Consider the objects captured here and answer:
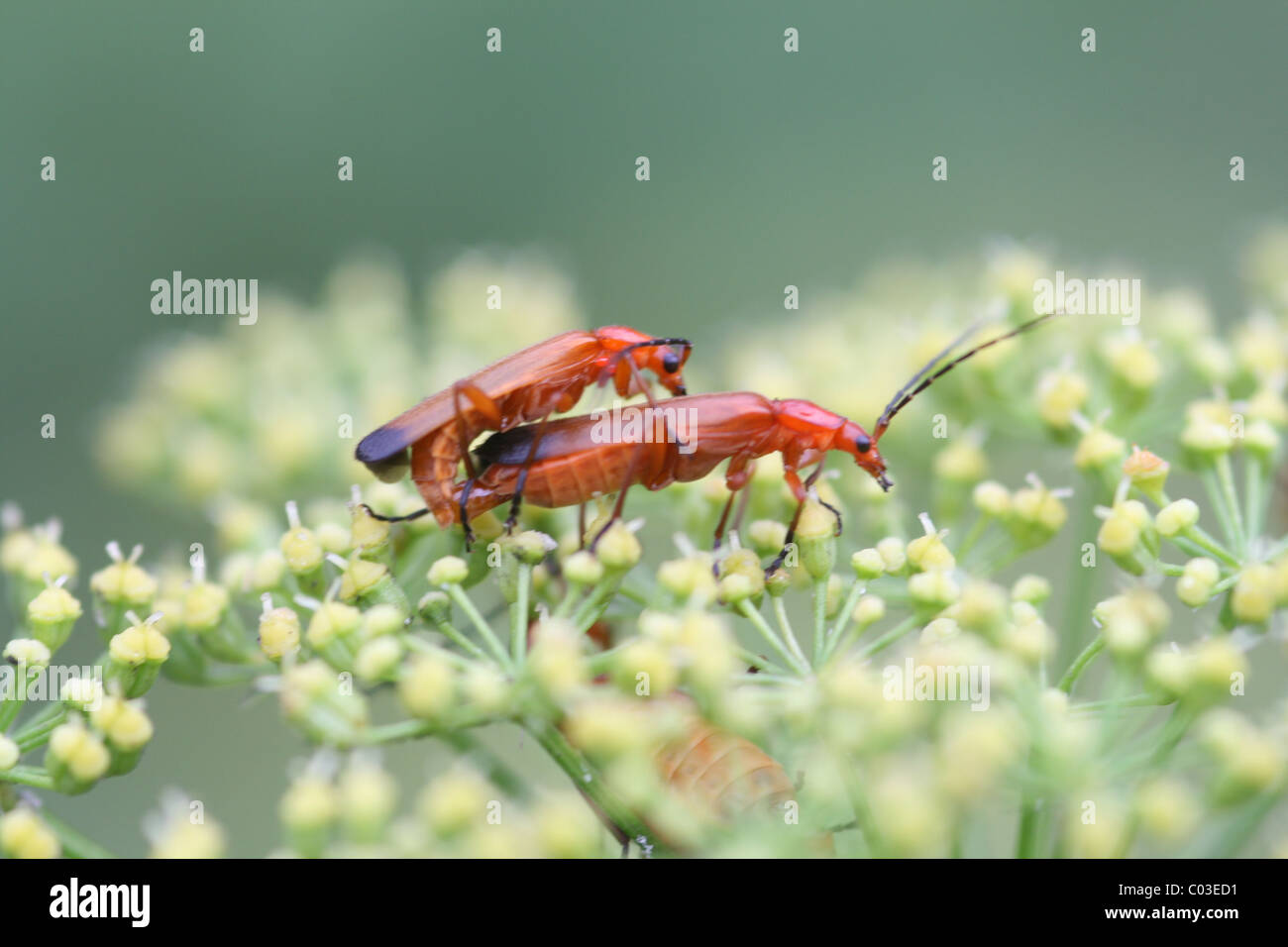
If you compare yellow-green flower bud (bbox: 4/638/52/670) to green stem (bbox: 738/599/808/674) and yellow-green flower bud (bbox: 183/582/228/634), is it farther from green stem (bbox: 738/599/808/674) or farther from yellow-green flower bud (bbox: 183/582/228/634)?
green stem (bbox: 738/599/808/674)

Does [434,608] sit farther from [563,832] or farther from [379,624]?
[563,832]

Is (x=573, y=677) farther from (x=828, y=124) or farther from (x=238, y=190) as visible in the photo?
(x=828, y=124)

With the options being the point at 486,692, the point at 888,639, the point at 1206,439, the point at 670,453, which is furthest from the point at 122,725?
the point at 1206,439

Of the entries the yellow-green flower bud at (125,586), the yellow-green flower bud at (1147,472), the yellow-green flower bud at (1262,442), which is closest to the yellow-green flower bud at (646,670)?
the yellow-green flower bud at (125,586)

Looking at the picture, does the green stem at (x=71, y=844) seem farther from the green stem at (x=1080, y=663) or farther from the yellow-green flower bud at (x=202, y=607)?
the green stem at (x=1080, y=663)

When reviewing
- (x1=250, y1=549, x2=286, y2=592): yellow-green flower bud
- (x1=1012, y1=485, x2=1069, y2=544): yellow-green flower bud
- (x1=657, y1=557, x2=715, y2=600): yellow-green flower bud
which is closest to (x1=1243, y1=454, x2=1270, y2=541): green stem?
(x1=1012, y1=485, x2=1069, y2=544): yellow-green flower bud
